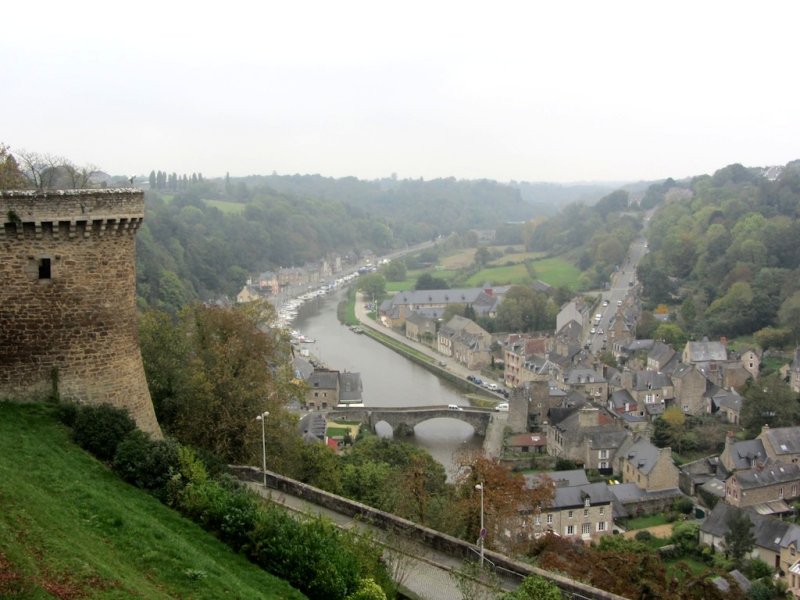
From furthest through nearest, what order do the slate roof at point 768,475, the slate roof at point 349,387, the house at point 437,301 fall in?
the house at point 437,301 → the slate roof at point 349,387 → the slate roof at point 768,475

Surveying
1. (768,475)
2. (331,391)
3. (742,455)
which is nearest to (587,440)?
(742,455)

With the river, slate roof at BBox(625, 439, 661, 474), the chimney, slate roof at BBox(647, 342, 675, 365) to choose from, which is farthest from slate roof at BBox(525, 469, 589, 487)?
slate roof at BBox(647, 342, 675, 365)

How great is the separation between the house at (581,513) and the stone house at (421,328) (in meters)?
41.8

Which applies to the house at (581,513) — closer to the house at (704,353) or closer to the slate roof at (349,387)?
the slate roof at (349,387)

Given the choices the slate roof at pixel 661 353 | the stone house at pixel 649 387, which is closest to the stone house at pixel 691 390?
the stone house at pixel 649 387

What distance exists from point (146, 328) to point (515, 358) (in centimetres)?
4237

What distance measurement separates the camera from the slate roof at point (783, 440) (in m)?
39.1

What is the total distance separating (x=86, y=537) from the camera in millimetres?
9367

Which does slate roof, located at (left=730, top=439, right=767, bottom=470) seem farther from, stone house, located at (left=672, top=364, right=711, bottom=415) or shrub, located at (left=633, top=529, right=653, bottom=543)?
stone house, located at (left=672, top=364, right=711, bottom=415)

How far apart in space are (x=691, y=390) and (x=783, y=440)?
36.0 ft

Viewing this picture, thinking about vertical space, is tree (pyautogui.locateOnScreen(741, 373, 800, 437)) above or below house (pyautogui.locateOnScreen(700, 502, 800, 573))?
above

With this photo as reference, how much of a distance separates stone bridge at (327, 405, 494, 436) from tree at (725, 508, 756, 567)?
17.9 m

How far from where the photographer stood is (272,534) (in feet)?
36.5

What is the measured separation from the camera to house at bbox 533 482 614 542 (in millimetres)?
31391
